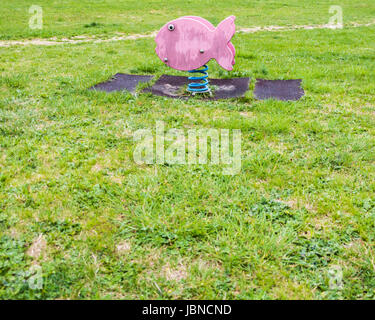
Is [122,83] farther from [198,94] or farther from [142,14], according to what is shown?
[142,14]

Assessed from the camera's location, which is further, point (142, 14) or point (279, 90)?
point (142, 14)

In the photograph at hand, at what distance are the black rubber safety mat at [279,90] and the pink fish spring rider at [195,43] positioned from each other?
74 centimetres

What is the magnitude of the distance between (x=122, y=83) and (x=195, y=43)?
1.58m

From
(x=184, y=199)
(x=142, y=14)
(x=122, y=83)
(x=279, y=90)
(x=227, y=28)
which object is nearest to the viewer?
(x=184, y=199)

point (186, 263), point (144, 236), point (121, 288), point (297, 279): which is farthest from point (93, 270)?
point (297, 279)

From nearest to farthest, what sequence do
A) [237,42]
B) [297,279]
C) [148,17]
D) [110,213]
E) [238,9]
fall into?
[297,279] < [110,213] < [237,42] < [148,17] < [238,9]

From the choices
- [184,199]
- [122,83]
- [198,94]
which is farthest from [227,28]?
[184,199]

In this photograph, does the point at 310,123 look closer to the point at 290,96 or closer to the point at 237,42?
the point at 290,96

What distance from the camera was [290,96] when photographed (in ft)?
17.1

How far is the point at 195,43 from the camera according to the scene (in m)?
5.01

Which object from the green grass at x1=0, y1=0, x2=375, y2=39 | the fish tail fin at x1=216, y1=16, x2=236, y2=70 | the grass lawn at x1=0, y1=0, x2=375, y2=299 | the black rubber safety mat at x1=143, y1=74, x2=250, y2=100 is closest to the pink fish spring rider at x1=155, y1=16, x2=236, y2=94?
the fish tail fin at x1=216, y1=16, x2=236, y2=70
